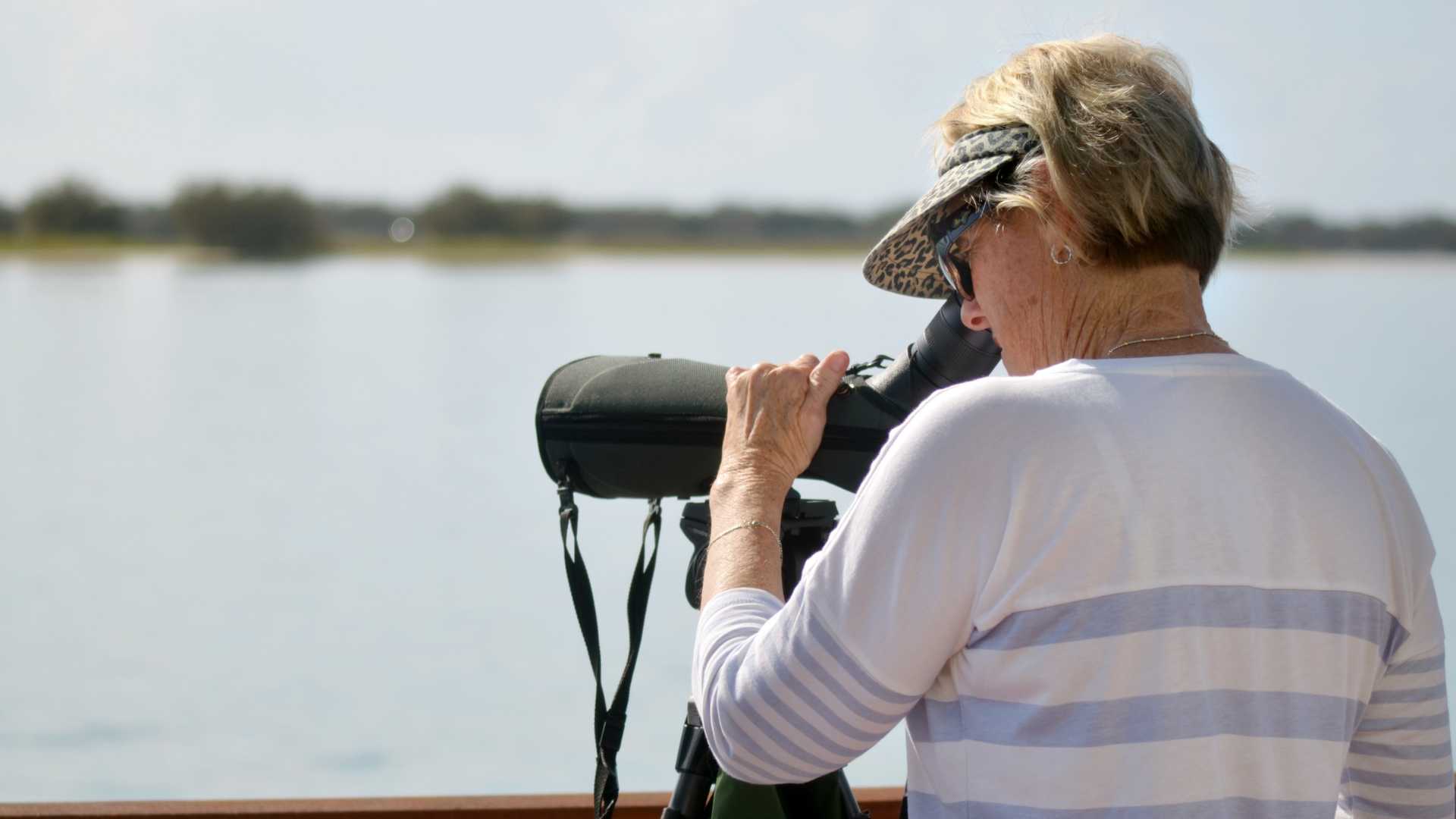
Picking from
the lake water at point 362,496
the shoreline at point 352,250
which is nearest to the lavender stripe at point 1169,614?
the lake water at point 362,496

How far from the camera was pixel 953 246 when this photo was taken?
92 cm

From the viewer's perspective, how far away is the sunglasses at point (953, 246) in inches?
35.6

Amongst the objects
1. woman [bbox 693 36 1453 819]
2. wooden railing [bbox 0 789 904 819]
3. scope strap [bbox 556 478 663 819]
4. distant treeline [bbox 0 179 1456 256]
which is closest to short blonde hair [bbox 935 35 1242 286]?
woman [bbox 693 36 1453 819]

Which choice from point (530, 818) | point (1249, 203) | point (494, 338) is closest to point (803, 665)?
point (1249, 203)

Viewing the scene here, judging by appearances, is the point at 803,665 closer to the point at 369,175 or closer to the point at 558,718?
the point at 558,718

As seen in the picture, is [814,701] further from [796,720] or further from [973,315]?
[973,315]

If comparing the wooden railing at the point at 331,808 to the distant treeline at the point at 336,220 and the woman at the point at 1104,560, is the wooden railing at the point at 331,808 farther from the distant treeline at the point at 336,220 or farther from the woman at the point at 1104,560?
the distant treeline at the point at 336,220

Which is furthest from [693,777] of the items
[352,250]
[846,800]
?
[352,250]

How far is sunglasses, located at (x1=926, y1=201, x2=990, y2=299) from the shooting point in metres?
0.90

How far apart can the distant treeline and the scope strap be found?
2670 mm

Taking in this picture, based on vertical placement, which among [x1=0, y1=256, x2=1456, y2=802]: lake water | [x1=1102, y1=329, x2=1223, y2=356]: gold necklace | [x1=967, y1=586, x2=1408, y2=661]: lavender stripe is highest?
[x1=1102, y1=329, x2=1223, y2=356]: gold necklace

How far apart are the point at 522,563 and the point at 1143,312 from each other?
3732mm

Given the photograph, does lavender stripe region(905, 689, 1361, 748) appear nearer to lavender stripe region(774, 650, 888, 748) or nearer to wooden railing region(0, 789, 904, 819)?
lavender stripe region(774, 650, 888, 748)

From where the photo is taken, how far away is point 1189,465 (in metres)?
0.75
